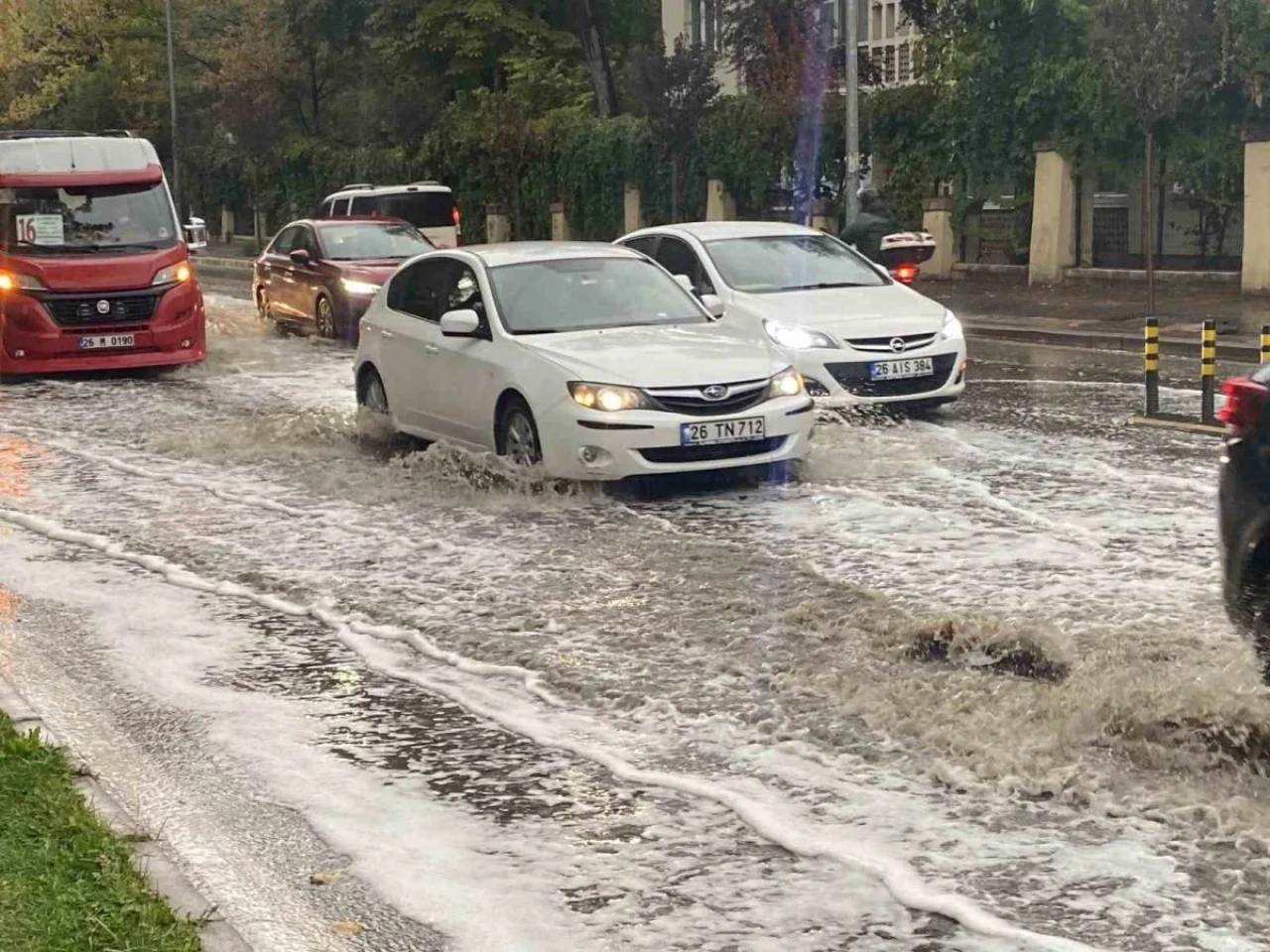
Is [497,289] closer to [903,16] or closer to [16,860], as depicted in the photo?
[16,860]

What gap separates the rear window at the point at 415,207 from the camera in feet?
103

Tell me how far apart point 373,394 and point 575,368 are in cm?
314

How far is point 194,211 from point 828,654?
6701 centimetres

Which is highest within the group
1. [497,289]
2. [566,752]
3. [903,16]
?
[903,16]

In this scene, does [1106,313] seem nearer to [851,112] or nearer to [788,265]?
[851,112]

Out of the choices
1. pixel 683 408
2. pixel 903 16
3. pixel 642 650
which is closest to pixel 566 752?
pixel 642 650

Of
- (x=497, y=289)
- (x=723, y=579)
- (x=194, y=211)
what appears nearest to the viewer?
(x=723, y=579)

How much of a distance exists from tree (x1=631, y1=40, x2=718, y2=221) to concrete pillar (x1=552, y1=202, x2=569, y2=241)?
20.4 ft

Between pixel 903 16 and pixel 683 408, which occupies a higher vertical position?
pixel 903 16

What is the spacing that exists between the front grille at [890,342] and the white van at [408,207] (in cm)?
1769

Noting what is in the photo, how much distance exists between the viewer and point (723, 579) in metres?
8.84

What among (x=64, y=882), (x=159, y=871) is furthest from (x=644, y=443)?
(x=64, y=882)

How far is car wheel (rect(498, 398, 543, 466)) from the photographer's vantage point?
11375 millimetres

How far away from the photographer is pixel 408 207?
3170 cm
